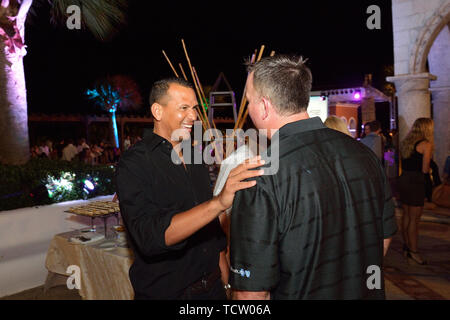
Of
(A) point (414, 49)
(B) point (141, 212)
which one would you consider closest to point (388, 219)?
(B) point (141, 212)

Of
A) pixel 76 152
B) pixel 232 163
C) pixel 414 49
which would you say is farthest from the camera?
pixel 76 152

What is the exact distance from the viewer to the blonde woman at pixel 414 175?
4.42 meters

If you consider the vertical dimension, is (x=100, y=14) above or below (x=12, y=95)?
above

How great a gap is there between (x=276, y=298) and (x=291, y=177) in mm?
487

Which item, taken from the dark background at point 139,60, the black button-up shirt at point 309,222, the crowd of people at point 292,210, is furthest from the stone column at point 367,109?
the black button-up shirt at point 309,222

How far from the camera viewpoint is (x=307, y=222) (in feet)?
4.14

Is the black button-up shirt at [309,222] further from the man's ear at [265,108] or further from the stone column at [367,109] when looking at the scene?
the stone column at [367,109]

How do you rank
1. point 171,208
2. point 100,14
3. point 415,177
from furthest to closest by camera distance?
point 100,14 → point 415,177 → point 171,208

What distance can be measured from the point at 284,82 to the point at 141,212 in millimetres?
879

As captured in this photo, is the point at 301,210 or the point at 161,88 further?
the point at 161,88

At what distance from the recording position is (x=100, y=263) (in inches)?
118

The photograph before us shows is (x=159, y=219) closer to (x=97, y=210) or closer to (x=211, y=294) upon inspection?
(x=211, y=294)

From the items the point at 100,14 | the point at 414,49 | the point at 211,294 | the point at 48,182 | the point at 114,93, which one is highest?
the point at 114,93

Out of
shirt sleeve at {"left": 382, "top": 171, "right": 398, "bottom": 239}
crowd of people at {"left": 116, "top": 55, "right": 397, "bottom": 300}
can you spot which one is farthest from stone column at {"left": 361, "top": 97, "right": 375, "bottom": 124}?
crowd of people at {"left": 116, "top": 55, "right": 397, "bottom": 300}
